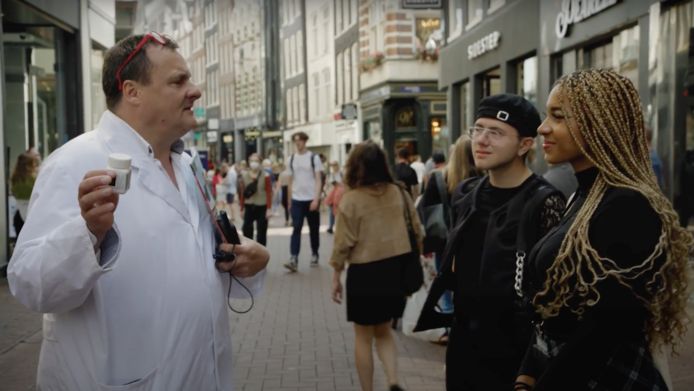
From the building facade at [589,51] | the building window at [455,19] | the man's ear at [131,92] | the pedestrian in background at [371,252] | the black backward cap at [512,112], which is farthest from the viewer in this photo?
the building window at [455,19]

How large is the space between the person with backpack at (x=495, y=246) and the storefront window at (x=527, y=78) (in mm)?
11971

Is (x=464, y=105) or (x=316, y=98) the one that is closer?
(x=464, y=105)

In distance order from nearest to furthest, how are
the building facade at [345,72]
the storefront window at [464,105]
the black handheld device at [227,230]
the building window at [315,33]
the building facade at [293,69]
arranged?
1. the black handheld device at [227,230]
2. the storefront window at [464,105]
3. the building facade at [345,72]
4. the building window at [315,33]
5. the building facade at [293,69]

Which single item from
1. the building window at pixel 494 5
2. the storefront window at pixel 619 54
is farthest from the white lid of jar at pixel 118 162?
the building window at pixel 494 5

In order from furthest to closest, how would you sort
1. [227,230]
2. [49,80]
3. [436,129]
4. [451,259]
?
[436,129], [49,80], [451,259], [227,230]

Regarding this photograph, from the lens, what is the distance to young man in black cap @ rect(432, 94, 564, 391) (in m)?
3.25

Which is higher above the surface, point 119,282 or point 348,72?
point 348,72

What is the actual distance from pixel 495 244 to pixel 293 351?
3.61 m

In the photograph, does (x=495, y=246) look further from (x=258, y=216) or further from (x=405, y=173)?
(x=258, y=216)

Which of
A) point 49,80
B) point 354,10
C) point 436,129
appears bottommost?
point 436,129

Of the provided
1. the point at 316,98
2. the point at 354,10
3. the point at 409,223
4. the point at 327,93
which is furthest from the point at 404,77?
the point at 409,223

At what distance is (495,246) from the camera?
10.9 feet

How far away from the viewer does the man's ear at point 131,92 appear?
2.54 meters

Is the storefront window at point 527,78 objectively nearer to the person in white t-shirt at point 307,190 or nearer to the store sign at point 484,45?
the store sign at point 484,45
